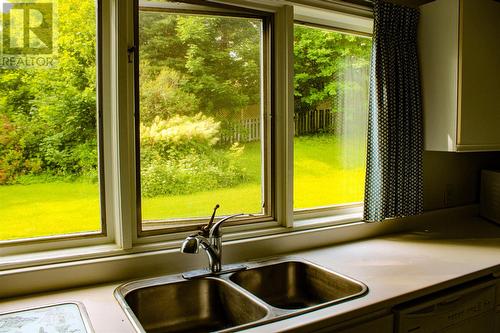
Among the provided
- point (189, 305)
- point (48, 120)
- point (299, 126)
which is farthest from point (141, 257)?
point (299, 126)

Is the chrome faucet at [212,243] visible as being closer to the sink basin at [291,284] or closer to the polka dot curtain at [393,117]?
the sink basin at [291,284]

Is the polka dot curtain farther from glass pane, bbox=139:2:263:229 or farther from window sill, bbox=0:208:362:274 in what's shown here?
glass pane, bbox=139:2:263:229

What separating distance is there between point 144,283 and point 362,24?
179 centimetres

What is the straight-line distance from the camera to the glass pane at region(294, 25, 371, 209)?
218cm

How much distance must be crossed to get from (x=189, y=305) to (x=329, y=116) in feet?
4.21

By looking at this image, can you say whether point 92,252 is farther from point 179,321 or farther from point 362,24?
point 362,24

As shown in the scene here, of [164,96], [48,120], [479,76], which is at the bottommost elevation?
[48,120]

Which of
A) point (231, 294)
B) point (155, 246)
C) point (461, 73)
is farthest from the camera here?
point (461, 73)

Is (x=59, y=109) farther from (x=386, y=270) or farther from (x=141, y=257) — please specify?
(x=386, y=270)

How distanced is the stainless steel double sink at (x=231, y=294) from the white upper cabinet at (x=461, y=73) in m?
1.05

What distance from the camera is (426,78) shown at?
7.48 feet

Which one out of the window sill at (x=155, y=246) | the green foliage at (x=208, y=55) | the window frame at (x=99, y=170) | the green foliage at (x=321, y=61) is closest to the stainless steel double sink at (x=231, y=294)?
the window sill at (x=155, y=246)

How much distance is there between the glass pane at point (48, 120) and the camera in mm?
1504

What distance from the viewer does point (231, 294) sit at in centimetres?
156
